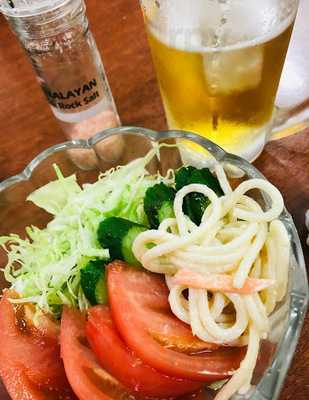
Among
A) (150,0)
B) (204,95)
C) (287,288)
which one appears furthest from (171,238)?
(150,0)

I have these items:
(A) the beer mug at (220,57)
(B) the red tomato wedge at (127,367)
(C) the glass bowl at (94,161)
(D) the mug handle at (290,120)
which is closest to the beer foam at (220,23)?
(A) the beer mug at (220,57)

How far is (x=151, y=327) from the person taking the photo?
77 centimetres

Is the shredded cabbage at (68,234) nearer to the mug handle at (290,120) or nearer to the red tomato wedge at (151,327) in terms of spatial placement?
the red tomato wedge at (151,327)

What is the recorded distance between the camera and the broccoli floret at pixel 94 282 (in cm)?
85

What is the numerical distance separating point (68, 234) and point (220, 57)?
1.38 feet

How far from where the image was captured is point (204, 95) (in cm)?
100

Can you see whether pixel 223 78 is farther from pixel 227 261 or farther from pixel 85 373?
pixel 85 373

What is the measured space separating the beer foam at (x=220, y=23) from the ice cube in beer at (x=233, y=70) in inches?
0.5

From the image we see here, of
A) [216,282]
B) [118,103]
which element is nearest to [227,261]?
[216,282]

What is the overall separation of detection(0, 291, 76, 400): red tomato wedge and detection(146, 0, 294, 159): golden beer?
0.50 metres

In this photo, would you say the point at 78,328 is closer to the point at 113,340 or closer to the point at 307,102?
the point at 113,340

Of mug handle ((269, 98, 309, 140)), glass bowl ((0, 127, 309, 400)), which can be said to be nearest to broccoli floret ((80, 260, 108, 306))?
glass bowl ((0, 127, 309, 400))

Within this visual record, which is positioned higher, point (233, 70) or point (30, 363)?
point (233, 70)

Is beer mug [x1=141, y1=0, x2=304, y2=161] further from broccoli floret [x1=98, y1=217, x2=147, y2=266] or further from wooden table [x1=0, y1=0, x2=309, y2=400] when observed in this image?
broccoli floret [x1=98, y1=217, x2=147, y2=266]
